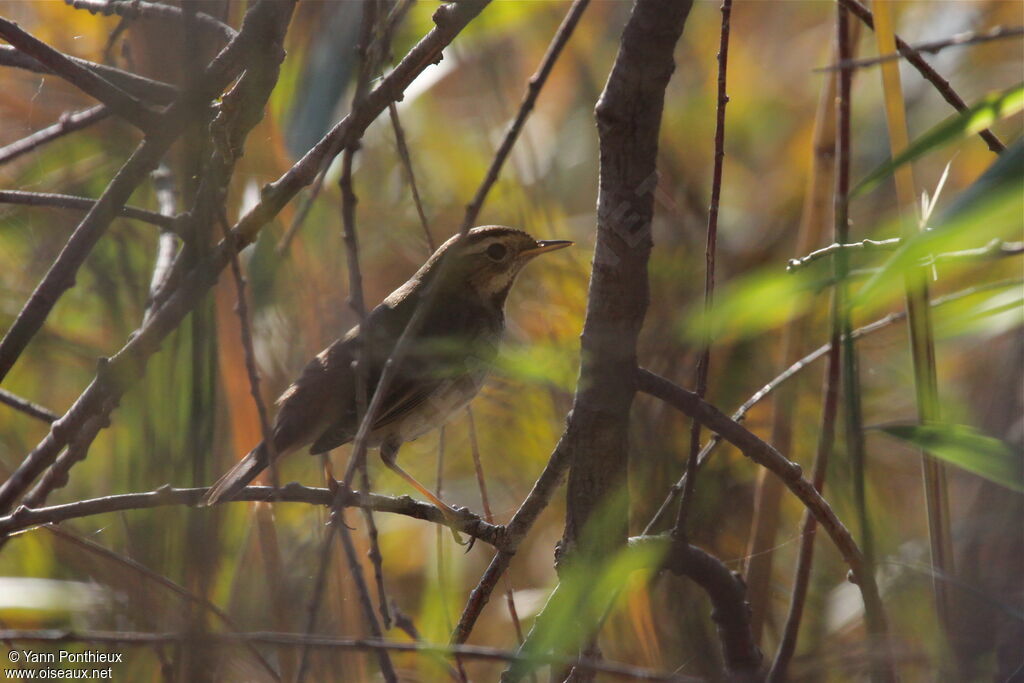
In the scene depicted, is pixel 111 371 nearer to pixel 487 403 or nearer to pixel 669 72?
pixel 669 72

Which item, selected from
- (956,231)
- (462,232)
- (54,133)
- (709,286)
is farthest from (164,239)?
(956,231)

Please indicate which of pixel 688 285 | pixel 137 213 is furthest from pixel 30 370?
pixel 688 285

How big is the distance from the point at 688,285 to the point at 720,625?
2024 mm

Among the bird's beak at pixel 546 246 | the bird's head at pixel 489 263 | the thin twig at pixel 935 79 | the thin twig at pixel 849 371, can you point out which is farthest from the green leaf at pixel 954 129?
the bird's head at pixel 489 263

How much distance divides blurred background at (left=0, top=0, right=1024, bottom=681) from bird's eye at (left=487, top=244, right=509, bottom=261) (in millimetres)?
217

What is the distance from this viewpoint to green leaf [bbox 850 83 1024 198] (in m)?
1.39

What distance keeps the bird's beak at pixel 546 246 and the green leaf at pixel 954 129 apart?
2042mm

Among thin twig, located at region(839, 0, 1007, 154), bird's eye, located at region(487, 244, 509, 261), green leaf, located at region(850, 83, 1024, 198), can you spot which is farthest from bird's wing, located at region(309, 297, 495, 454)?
green leaf, located at region(850, 83, 1024, 198)

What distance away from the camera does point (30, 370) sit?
158 inches

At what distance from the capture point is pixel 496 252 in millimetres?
4027

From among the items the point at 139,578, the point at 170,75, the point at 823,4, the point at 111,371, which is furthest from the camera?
the point at 823,4

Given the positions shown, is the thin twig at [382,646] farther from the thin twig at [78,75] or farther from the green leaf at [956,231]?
the thin twig at [78,75]

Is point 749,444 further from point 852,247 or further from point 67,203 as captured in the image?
point 67,203

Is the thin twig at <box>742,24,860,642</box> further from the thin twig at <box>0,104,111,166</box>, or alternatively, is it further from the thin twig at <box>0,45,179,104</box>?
the thin twig at <box>0,104,111,166</box>
